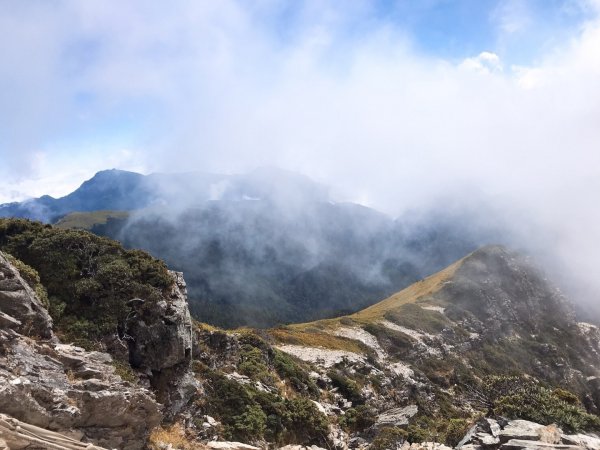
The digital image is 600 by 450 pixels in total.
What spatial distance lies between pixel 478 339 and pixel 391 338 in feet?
104

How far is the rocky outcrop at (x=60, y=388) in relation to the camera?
13.5m

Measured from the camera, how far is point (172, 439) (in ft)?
66.6

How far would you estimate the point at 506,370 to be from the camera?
96.9 metres

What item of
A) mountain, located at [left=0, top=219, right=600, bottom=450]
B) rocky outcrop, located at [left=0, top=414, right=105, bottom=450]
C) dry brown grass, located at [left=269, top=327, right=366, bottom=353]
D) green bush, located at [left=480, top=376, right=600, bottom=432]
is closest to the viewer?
rocky outcrop, located at [left=0, top=414, right=105, bottom=450]

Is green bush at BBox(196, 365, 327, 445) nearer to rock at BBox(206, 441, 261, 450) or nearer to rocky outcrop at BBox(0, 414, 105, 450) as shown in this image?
rock at BBox(206, 441, 261, 450)

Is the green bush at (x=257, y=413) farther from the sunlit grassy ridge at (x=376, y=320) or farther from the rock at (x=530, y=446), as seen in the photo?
the sunlit grassy ridge at (x=376, y=320)

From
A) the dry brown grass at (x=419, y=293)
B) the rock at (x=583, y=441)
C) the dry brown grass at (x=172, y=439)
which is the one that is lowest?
the dry brown grass at (x=172, y=439)

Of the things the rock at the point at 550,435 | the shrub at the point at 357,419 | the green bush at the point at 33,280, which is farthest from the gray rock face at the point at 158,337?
the shrub at the point at 357,419

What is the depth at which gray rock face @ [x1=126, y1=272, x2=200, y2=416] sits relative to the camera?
22750mm

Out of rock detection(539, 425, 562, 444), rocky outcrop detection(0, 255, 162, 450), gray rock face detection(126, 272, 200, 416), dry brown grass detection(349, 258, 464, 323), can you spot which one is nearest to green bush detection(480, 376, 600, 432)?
rock detection(539, 425, 562, 444)

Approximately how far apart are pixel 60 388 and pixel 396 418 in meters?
35.7

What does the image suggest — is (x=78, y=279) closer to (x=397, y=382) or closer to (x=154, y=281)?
(x=154, y=281)

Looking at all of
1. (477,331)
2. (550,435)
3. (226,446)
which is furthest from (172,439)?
(477,331)

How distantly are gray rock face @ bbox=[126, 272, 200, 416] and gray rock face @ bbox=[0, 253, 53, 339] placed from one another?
543 cm
